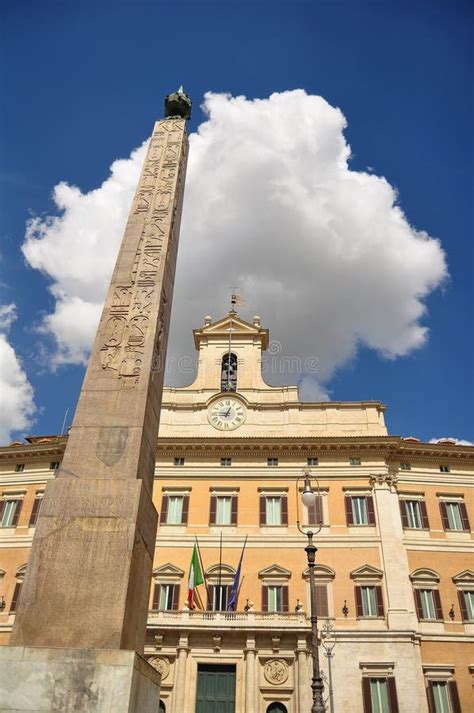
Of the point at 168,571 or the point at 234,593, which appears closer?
the point at 234,593

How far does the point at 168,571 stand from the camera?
23719 mm

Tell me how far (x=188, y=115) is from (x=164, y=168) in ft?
8.53

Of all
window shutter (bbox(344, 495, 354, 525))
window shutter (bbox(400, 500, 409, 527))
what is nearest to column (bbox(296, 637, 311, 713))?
window shutter (bbox(344, 495, 354, 525))

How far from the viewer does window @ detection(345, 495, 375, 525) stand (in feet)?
80.4

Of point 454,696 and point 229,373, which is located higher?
point 229,373

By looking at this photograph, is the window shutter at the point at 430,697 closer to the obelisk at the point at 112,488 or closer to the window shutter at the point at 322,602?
the window shutter at the point at 322,602

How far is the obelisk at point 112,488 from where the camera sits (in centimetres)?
618

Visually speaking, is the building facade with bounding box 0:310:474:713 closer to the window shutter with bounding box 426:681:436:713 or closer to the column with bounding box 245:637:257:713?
the column with bounding box 245:637:257:713

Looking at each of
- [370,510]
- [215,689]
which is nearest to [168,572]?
[215,689]

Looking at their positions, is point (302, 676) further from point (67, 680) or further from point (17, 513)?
Result: point (67, 680)

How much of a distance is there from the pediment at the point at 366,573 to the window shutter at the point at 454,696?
171 inches

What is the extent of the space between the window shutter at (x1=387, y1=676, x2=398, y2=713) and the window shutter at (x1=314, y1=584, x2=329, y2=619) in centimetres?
305

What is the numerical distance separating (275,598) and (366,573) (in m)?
3.76

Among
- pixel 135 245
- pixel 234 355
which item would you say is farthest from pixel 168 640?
pixel 135 245
